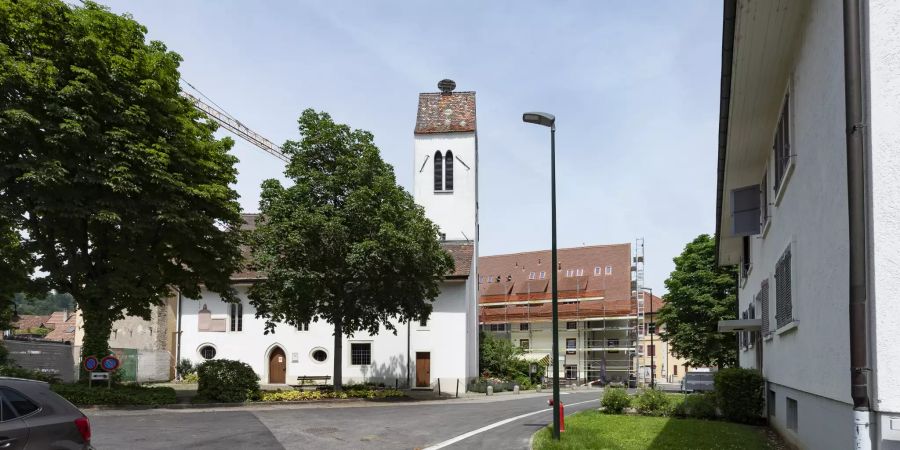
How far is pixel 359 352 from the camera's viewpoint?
4331 cm

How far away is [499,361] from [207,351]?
1928cm

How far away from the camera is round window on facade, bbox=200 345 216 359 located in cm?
4359

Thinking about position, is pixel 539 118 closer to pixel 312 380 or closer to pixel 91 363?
pixel 91 363

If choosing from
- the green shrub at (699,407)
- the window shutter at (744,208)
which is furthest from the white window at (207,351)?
the window shutter at (744,208)

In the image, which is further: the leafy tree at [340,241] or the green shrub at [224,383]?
the leafy tree at [340,241]

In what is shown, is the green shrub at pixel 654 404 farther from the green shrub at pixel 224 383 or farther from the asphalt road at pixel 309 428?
the green shrub at pixel 224 383

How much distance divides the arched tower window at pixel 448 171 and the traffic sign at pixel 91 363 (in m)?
27.3

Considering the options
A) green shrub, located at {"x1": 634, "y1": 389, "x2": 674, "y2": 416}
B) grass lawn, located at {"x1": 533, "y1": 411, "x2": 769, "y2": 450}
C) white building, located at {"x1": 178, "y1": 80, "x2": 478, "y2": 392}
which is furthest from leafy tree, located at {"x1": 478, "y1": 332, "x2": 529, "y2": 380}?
grass lawn, located at {"x1": 533, "y1": 411, "x2": 769, "y2": 450}

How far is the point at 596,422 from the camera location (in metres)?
19.3

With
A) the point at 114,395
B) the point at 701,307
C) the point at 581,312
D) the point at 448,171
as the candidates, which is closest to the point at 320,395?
the point at 114,395

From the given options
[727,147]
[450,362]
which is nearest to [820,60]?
[727,147]

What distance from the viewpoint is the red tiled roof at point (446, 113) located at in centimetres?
4881

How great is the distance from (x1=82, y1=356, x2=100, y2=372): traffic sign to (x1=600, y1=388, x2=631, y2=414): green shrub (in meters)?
16.8

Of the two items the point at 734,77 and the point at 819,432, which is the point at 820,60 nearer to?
the point at 734,77
